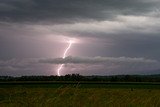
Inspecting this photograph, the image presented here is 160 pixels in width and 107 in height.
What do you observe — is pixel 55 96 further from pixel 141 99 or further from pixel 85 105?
pixel 141 99

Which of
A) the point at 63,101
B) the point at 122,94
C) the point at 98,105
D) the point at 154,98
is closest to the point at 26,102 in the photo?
the point at 63,101

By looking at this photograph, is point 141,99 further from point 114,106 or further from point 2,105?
point 2,105

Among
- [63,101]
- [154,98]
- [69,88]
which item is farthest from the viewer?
[154,98]

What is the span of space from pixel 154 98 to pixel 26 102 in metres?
2.62

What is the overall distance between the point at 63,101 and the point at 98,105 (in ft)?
2.30

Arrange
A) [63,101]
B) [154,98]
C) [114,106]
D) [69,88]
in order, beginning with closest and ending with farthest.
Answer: [69,88]
[114,106]
[63,101]
[154,98]

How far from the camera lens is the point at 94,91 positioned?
6535mm

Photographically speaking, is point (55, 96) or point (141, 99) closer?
point (55, 96)

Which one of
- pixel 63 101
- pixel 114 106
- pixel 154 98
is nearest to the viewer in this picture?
pixel 114 106

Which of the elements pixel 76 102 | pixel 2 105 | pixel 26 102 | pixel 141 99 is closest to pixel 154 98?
pixel 141 99

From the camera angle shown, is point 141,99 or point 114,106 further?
point 141,99

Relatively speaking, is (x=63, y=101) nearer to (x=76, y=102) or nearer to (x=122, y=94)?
(x=76, y=102)

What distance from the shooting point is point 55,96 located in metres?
5.56

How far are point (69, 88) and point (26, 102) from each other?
0.83m
